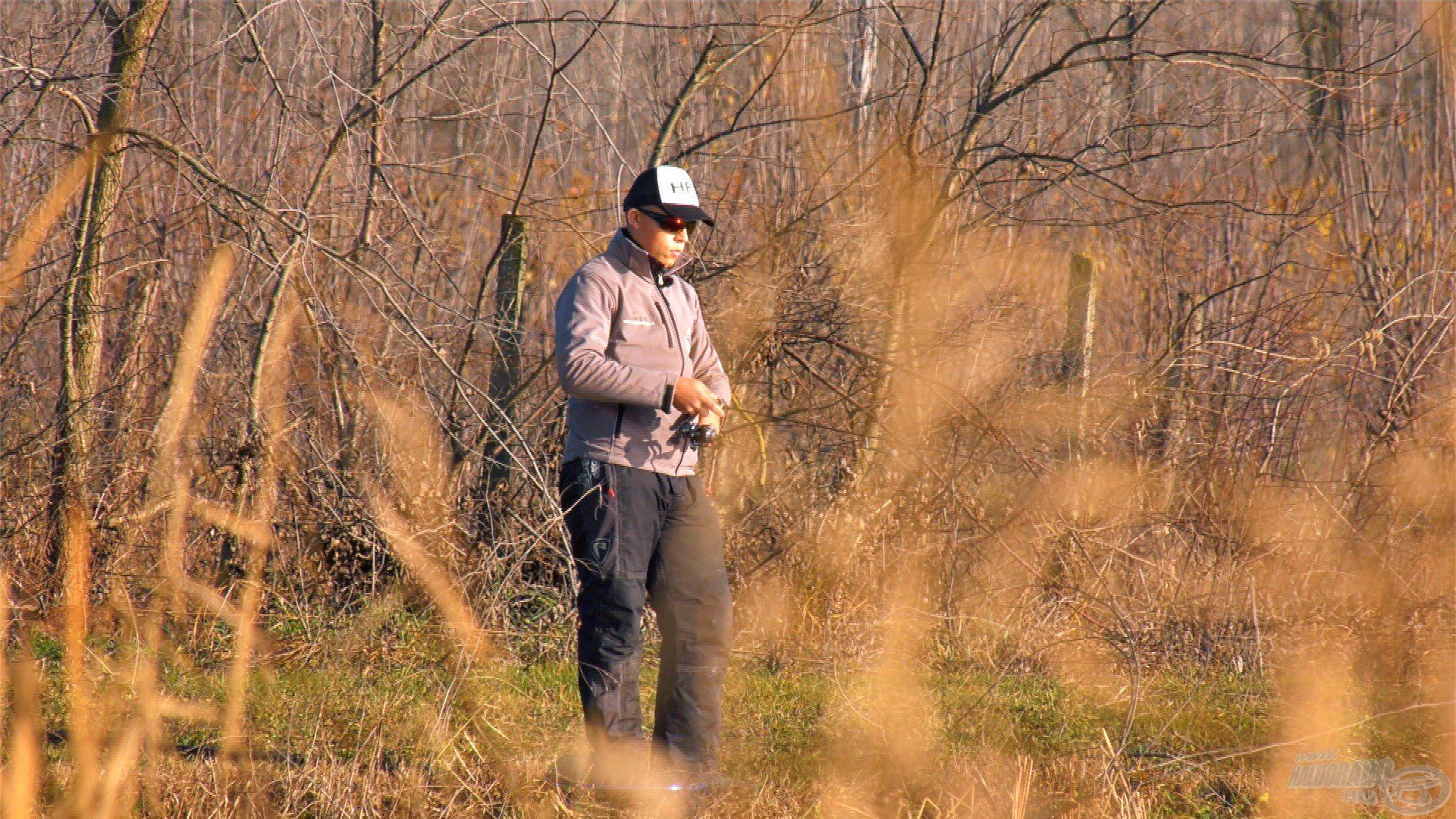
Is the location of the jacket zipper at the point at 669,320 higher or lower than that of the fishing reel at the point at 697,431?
higher

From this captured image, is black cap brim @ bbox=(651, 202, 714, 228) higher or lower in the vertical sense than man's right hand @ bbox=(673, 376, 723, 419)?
higher

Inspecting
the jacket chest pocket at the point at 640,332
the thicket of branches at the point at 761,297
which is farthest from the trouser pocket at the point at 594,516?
the thicket of branches at the point at 761,297

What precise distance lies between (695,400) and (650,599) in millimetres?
617

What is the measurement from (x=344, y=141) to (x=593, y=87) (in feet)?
4.33

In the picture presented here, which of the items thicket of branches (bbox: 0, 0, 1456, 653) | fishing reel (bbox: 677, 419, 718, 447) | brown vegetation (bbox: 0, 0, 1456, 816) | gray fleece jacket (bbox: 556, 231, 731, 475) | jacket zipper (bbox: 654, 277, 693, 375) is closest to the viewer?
gray fleece jacket (bbox: 556, 231, 731, 475)

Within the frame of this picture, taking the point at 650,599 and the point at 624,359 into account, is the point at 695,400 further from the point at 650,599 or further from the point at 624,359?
the point at 650,599

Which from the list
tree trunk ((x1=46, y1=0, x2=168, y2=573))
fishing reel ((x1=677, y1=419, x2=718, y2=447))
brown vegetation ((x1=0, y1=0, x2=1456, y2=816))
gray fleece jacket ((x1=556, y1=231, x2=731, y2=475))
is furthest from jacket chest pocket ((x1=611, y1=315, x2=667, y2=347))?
tree trunk ((x1=46, y1=0, x2=168, y2=573))

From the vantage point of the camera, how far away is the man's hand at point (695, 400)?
3615 mm

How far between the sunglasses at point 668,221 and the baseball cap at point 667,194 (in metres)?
0.02

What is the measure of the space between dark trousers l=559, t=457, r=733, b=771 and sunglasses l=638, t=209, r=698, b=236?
689mm

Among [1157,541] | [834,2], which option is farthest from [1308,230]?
[834,2]

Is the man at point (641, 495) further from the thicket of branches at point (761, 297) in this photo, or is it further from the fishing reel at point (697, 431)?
the thicket of branches at point (761, 297)

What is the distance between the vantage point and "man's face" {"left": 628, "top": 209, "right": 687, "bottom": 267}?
3771 mm

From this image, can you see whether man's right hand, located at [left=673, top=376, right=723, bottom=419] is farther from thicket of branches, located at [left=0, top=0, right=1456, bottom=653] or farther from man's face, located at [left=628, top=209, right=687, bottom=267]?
thicket of branches, located at [left=0, top=0, right=1456, bottom=653]
